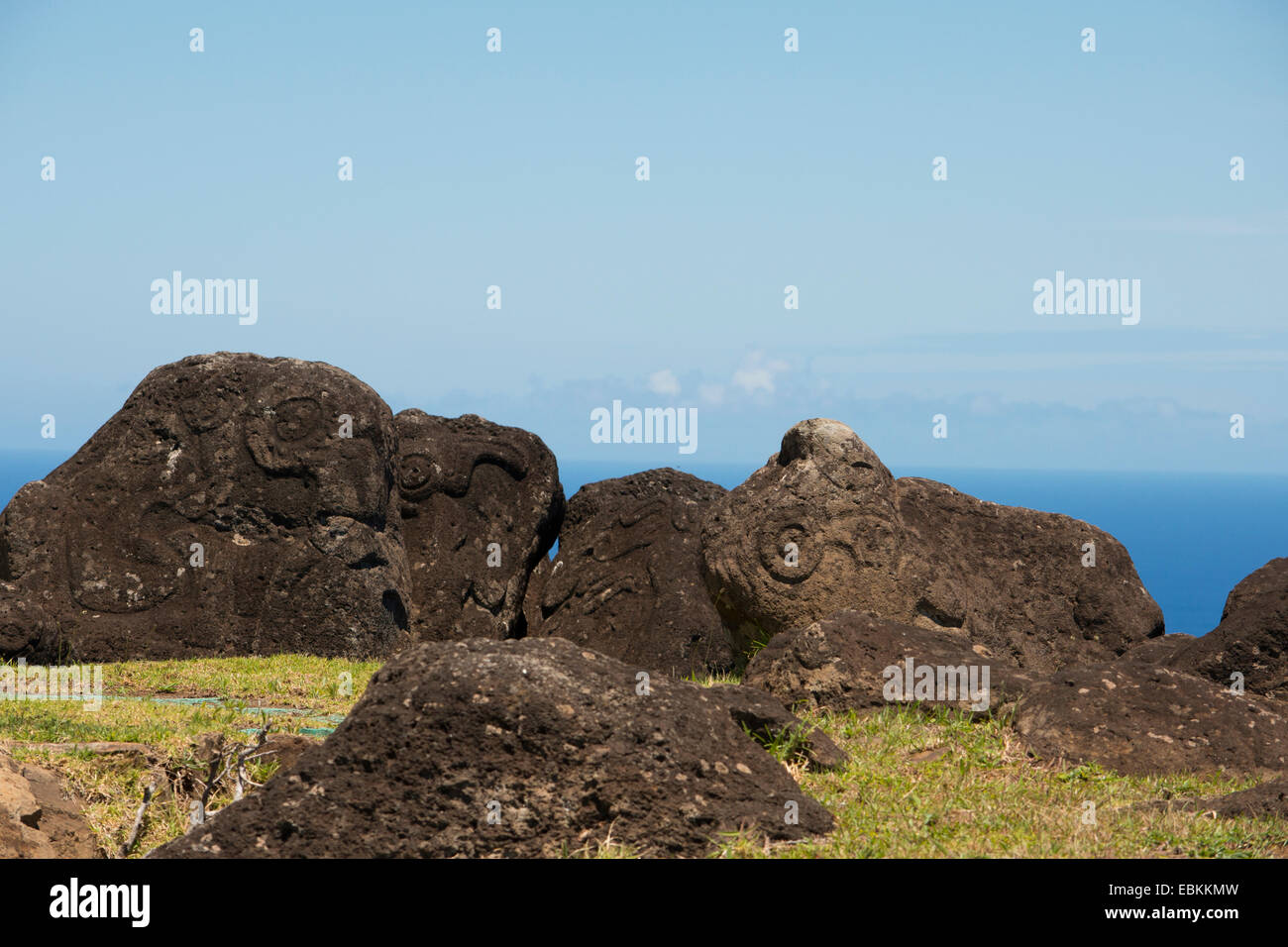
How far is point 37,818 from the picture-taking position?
6590 millimetres

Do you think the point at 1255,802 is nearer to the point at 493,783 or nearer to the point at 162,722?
the point at 493,783

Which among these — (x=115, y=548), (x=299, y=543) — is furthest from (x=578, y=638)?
(x=115, y=548)

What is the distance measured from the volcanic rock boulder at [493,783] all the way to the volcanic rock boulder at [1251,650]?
555 cm

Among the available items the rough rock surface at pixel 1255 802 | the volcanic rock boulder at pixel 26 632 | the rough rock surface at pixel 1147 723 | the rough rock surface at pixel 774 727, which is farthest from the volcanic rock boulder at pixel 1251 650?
the volcanic rock boulder at pixel 26 632

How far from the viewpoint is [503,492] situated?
16172 mm

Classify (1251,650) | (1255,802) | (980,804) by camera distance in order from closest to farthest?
(1255,802) → (980,804) → (1251,650)

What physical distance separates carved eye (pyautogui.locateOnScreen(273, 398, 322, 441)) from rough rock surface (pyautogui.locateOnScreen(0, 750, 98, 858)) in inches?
284

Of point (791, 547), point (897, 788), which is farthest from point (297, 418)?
point (897, 788)

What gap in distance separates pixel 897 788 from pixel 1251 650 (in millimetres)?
4631

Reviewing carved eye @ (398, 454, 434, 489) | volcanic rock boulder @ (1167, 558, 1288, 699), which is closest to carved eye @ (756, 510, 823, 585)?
volcanic rock boulder @ (1167, 558, 1288, 699)

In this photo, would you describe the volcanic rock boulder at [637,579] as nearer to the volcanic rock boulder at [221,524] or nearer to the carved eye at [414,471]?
the carved eye at [414,471]

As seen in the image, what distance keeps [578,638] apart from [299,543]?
3621mm

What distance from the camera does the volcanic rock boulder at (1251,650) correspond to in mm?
9500

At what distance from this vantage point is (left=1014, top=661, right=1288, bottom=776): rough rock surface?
730cm
